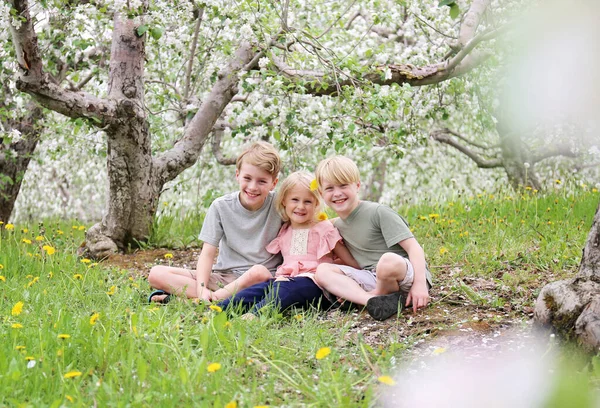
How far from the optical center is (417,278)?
10.5 feet

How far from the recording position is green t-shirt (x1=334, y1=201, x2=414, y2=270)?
3.36 m

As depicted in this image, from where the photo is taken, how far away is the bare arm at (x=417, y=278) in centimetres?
314

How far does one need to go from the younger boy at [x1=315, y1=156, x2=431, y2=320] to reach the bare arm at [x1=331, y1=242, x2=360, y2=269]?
3 centimetres

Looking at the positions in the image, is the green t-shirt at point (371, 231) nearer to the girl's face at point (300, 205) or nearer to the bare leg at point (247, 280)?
the girl's face at point (300, 205)

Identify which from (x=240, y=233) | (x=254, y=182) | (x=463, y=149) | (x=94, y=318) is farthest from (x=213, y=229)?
(x=463, y=149)

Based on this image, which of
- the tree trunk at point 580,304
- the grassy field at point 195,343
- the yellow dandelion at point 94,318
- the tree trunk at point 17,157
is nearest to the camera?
the grassy field at point 195,343

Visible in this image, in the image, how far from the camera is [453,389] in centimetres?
203

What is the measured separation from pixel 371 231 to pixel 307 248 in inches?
14.6

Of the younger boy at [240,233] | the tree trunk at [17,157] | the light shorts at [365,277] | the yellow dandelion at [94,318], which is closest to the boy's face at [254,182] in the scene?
the younger boy at [240,233]

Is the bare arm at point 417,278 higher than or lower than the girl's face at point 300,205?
lower

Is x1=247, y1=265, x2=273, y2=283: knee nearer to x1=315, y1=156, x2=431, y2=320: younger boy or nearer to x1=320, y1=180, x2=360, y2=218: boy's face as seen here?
x1=315, y1=156, x2=431, y2=320: younger boy

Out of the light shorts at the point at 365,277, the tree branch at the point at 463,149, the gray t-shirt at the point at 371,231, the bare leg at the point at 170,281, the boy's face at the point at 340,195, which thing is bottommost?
the bare leg at the point at 170,281

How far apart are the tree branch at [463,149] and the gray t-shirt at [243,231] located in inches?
242

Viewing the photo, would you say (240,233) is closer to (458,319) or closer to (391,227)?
(391,227)
